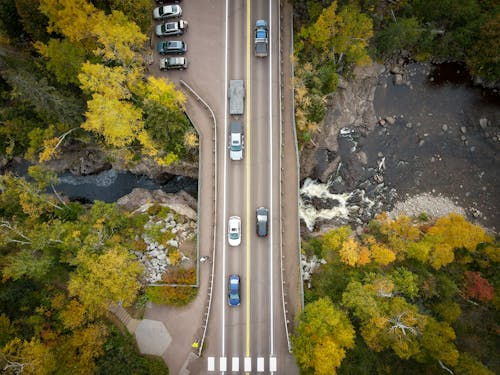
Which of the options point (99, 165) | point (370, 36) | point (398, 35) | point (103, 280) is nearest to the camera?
point (103, 280)

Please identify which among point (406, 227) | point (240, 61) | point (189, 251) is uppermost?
point (240, 61)

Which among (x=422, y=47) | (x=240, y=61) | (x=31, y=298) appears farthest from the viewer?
(x=422, y=47)

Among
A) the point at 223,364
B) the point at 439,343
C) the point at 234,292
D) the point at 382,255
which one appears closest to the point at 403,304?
the point at 439,343

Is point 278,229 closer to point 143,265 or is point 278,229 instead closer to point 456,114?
point 143,265

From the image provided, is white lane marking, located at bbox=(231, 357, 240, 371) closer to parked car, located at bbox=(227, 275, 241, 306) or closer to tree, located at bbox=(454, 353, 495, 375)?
parked car, located at bbox=(227, 275, 241, 306)

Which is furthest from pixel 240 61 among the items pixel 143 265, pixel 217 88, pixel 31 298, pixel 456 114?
pixel 31 298

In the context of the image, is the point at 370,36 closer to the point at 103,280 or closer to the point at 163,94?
the point at 163,94

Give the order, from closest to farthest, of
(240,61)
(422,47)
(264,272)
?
1. (264,272)
2. (240,61)
3. (422,47)
